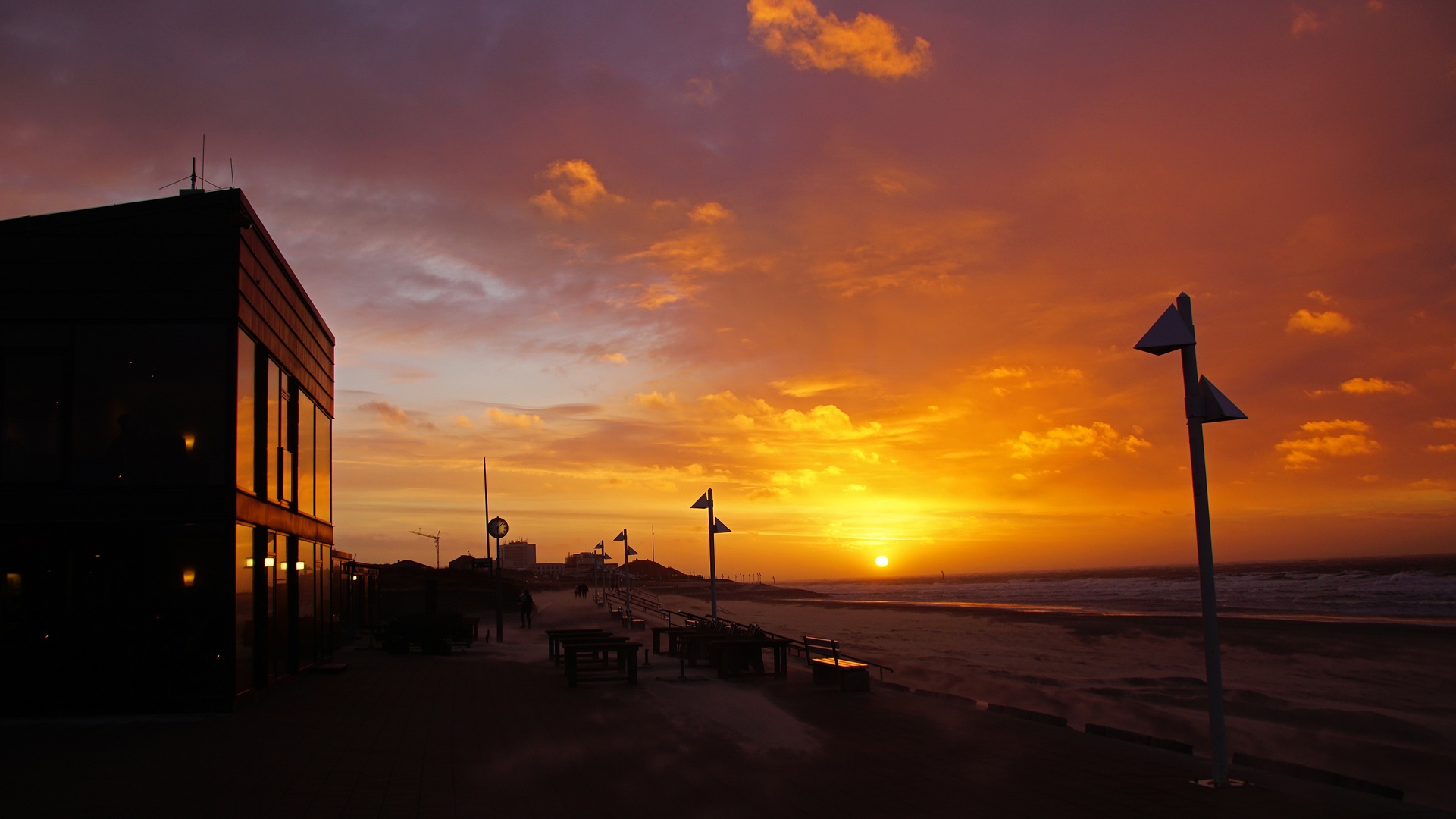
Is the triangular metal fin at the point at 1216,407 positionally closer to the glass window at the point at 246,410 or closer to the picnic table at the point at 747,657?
the picnic table at the point at 747,657

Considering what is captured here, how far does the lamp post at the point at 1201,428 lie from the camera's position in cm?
790

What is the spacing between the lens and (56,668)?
1218 centimetres

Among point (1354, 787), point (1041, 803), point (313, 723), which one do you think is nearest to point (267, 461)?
point (313, 723)

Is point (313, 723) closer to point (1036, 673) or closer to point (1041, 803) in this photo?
point (1041, 803)

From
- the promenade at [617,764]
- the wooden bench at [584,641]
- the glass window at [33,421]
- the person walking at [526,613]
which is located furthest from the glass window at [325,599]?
the person walking at [526,613]

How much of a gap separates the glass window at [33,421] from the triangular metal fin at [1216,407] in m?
14.6

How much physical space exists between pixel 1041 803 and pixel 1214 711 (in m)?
1.94

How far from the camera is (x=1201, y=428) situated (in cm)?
828

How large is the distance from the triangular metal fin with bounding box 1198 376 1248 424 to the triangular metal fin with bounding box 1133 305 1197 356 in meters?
0.48

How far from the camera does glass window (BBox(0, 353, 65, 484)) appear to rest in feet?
41.3

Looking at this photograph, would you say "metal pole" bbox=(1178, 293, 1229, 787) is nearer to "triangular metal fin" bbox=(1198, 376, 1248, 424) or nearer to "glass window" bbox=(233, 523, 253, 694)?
"triangular metal fin" bbox=(1198, 376, 1248, 424)

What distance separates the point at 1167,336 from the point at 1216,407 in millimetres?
807

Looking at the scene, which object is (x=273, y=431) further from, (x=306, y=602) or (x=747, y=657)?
(x=747, y=657)

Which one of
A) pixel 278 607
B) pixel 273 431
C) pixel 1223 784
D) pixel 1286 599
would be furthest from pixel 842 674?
pixel 1286 599
